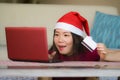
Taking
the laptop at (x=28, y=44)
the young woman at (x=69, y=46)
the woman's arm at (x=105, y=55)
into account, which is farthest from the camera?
the young woman at (x=69, y=46)

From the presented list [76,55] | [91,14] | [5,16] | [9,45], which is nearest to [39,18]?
[5,16]

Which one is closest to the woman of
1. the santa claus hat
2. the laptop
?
the santa claus hat

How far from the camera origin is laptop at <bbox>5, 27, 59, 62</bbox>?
0.96m

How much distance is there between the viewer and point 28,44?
99cm

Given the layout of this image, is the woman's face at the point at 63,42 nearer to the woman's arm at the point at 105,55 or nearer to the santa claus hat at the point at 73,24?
the santa claus hat at the point at 73,24

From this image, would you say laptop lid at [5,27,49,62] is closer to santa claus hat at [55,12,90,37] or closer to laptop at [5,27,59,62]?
laptop at [5,27,59,62]

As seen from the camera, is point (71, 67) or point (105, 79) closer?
point (71, 67)

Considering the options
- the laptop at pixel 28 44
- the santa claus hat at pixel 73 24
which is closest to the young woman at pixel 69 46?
the santa claus hat at pixel 73 24

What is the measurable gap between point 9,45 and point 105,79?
0.40 meters

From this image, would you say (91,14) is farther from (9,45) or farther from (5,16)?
(9,45)

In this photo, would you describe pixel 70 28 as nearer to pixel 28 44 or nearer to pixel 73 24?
pixel 73 24

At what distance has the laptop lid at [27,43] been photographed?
37.9 inches

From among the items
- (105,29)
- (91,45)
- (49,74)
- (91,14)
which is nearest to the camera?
(49,74)

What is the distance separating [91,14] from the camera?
216 centimetres
